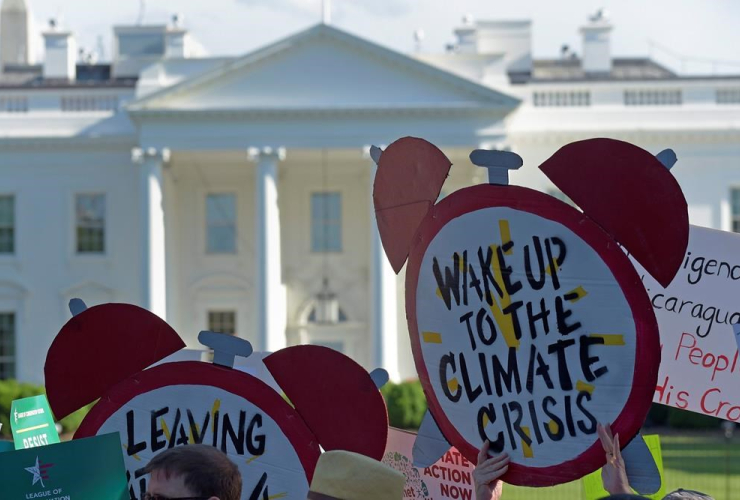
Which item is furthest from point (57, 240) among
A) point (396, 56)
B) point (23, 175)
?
point (396, 56)

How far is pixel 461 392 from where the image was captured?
146 inches

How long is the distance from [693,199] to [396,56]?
28.9 feet

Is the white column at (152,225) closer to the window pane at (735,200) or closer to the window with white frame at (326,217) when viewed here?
the window with white frame at (326,217)

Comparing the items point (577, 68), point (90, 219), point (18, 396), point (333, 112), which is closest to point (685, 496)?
point (18, 396)

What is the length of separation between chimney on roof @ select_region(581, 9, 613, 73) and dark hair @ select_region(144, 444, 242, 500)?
3624cm

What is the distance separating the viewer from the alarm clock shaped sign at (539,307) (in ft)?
11.3

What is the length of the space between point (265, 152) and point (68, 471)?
96.5 feet

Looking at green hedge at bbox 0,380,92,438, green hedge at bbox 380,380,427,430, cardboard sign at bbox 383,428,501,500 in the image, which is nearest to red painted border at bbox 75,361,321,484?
cardboard sign at bbox 383,428,501,500

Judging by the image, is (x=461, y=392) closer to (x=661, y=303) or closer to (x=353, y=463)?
(x=353, y=463)

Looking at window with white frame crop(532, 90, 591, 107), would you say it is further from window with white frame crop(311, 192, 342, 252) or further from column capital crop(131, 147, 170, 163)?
column capital crop(131, 147, 170, 163)

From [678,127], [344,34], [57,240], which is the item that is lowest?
[57,240]

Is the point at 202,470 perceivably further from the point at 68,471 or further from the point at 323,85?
the point at 323,85

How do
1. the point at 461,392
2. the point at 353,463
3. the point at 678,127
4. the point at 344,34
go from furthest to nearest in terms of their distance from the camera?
the point at 678,127 → the point at 344,34 → the point at 461,392 → the point at 353,463

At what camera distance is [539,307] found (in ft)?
11.8
